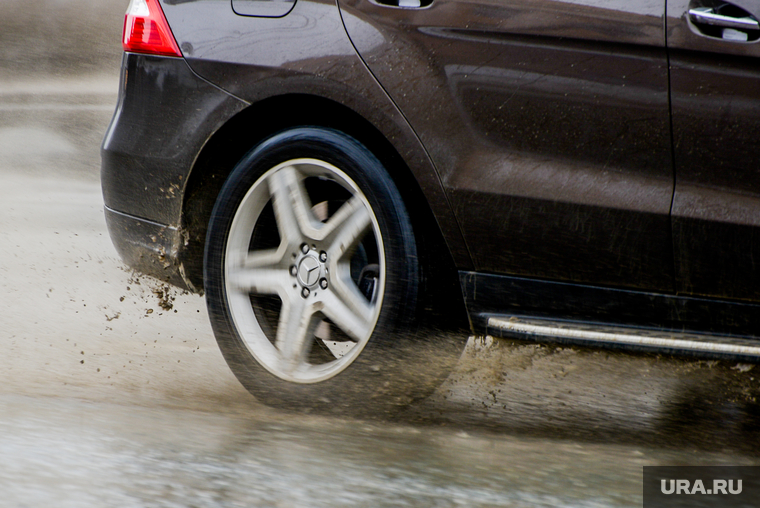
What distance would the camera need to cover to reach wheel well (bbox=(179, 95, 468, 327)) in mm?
2480

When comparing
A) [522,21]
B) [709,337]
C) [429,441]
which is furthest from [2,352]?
[709,337]

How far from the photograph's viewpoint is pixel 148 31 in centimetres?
278

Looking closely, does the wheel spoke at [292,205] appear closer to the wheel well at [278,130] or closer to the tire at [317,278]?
the tire at [317,278]

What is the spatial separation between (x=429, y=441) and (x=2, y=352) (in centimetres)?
172

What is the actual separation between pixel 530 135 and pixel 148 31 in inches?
50.5

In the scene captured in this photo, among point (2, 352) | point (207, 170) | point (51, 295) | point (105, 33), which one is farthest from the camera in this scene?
point (105, 33)

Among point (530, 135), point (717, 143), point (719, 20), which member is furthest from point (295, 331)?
point (719, 20)

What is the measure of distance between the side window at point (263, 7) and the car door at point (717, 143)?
3.51 feet

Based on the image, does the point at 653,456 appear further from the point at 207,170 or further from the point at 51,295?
the point at 51,295

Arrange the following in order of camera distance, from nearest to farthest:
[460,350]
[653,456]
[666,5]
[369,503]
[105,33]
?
1. [369,503]
2. [666,5]
3. [653,456]
4. [460,350]
5. [105,33]

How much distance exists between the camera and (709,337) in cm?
221

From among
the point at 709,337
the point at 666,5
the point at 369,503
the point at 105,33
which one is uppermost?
the point at 105,33

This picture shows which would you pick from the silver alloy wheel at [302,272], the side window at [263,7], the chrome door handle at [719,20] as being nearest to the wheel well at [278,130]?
the silver alloy wheel at [302,272]

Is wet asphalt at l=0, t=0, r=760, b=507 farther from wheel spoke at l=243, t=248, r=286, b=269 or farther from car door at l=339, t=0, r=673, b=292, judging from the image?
wheel spoke at l=243, t=248, r=286, b=269
